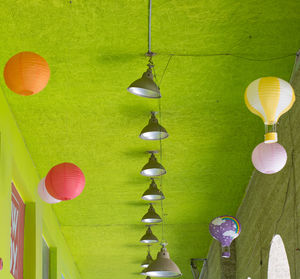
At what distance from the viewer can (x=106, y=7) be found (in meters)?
5.18

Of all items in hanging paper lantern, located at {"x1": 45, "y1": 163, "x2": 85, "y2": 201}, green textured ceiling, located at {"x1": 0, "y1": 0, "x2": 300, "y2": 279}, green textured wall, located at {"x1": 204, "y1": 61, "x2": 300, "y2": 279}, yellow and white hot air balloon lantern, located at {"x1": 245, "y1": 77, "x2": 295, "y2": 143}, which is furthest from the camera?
green textured wall, located at {"x1": 204, "y1": 61, "x2": 300, "y2": 279}

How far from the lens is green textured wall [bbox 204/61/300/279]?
6465 mm

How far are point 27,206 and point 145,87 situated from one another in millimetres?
3725

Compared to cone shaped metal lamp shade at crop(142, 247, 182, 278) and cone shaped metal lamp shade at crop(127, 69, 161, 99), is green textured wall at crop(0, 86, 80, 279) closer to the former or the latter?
cone shaped metal lamp shade at crop(142, 247, 182, 278)

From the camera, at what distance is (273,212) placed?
7.54 metres

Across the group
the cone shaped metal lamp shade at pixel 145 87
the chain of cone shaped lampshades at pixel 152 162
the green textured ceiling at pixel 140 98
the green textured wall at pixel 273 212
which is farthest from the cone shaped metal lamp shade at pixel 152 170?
the cone shaped metal lamp shade at pixel 145 87

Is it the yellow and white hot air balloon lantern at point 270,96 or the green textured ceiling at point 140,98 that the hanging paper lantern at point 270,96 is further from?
the green textured ceiling at point 140,98

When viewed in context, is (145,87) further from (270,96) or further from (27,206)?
(27,206)

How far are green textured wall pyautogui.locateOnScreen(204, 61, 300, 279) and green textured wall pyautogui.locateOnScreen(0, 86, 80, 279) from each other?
3.00m

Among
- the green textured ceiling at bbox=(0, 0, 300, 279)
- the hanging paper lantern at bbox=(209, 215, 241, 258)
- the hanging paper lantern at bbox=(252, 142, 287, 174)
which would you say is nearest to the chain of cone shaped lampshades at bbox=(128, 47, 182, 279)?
the green textured ceiling at bbox=(0, 0, 300, 279)

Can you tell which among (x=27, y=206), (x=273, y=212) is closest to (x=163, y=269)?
(x=273, y=212)

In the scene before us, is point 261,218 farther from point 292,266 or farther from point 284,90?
point 284,90

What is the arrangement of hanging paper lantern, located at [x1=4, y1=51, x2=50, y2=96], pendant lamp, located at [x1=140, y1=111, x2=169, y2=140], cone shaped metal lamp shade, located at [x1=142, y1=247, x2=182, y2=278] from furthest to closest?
cone shaped metal lamp shade, located at [x1=142, y1=247, x2=182, y2=278], pendant lamp, located at [x1=140, y1=111, x2=169, y2=140], hanging paper lantern, located at [x1=4, y1=51, x2=50, y2=96]

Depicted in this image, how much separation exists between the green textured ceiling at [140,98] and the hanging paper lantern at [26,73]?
42.5 inches
